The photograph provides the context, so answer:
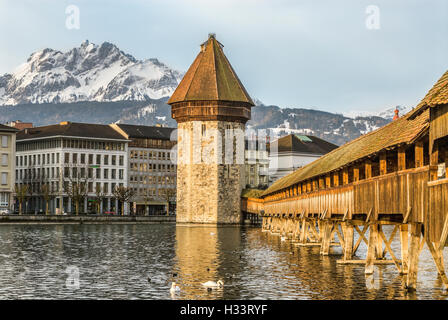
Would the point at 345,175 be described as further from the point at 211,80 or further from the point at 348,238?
the point at 211,80

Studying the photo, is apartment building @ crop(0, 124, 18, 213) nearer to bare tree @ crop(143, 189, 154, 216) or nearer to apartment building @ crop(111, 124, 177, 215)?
apartment building @ crop(111, 124, 177, 215)

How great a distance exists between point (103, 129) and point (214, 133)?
4376 centimetres

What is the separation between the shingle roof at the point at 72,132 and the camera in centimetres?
12900

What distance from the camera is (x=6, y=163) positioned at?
11138cm

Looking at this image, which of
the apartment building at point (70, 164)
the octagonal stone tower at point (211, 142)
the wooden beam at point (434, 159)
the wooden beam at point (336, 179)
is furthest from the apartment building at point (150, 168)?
the wooden beam at point (434, 159)

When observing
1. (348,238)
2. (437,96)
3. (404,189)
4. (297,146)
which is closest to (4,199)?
(297,146)

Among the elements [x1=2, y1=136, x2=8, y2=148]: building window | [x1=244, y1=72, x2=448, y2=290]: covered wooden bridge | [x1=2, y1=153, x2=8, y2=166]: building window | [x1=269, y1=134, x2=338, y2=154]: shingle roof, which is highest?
[x1=269, y1=134, x2=338, y2=154]: shingle roof

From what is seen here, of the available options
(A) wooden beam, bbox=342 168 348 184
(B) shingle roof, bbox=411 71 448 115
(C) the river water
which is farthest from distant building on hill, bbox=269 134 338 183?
(B) shingle roof, bbox=411 71 448 115

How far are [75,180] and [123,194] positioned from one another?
23.5 feet

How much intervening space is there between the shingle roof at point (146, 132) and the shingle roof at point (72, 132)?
103 inches

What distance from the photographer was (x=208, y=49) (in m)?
101

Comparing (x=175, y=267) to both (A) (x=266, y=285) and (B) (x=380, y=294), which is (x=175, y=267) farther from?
(B) (x=380, y=294)

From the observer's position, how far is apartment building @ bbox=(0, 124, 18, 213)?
111 metres
